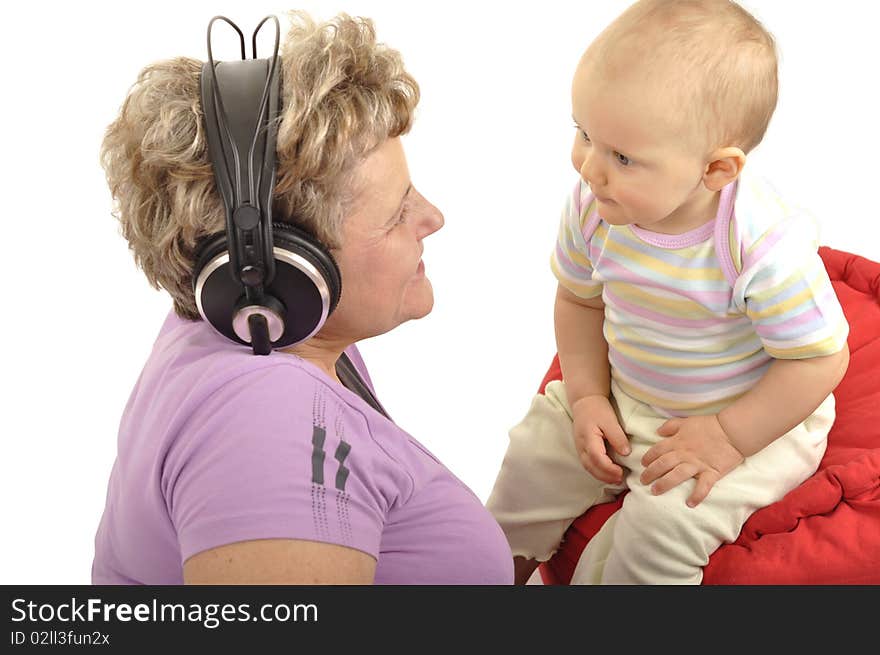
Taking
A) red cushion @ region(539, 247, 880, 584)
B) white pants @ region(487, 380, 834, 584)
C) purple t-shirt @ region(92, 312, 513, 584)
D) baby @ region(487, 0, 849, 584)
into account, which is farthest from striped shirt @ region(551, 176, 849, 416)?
purple t-shirt @ region(92, 312, 513, 584)

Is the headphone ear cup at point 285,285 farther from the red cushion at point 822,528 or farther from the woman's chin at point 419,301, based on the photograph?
the red cushion at point 822,528

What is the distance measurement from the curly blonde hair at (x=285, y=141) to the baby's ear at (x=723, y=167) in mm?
405

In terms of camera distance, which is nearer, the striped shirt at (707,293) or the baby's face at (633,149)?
the baby's face at (633,149)

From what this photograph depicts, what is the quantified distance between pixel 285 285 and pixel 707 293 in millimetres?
612

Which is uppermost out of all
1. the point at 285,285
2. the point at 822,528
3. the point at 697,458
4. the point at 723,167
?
the point at 723,167

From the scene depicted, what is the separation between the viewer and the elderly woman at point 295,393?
4.62 ft

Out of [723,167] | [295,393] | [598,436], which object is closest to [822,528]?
[598,436]

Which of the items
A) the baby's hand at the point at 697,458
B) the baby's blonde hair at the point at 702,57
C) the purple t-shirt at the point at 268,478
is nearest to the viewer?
the purple t-shirt at the point at 268,478

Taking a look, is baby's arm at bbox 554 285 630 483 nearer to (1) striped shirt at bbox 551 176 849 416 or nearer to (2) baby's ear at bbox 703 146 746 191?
(1) striped shirt at bbox 551 176 849 416

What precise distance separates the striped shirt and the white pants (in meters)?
0.12

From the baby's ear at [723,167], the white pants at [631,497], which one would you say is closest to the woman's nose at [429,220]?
the baby's ear at [723,167]

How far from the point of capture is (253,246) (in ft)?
4.71

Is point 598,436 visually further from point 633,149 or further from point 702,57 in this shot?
point 702,57
